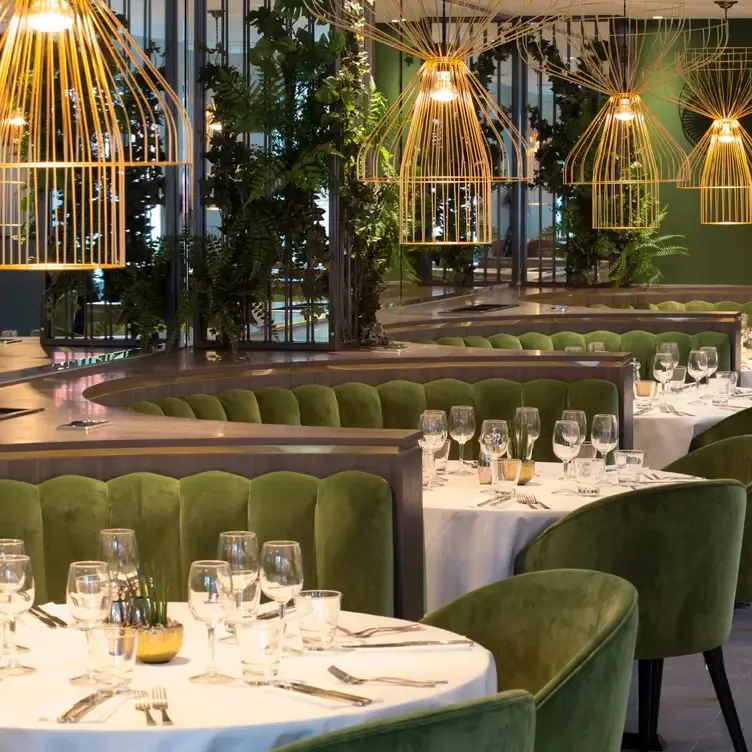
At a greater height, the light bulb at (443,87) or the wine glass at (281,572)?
the light bulb at (443,87)

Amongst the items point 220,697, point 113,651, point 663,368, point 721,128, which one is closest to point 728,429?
point 663,368

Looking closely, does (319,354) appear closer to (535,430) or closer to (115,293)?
(115,293)

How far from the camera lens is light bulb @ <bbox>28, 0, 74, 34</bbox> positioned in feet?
9.34

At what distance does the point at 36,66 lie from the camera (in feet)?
9.38

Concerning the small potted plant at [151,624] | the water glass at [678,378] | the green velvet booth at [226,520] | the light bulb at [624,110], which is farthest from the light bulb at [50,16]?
the light bulb at [624,110]

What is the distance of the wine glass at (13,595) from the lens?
2.60 meters

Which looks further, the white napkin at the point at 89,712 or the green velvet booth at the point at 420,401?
the green velvet booth at the point at 420,401

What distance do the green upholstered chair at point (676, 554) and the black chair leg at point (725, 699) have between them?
0.17 meters

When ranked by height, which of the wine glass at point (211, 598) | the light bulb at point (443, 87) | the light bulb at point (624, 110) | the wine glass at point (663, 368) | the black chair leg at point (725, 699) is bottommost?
the black chair leg at point (725, 699)

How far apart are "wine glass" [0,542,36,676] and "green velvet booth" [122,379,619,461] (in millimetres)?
3400

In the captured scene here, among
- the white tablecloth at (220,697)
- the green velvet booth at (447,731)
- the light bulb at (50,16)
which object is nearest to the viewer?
the green velvet booth at (447,731)

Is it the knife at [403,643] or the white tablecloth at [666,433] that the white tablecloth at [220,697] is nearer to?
the knife at [403,643]

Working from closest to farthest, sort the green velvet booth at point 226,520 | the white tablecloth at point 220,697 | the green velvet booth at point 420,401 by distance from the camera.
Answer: the white tablecloth at point 220,697
the green velvet booth at point 226,520
the green velvet booth at point 420,401

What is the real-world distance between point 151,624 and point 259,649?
0.96ft
